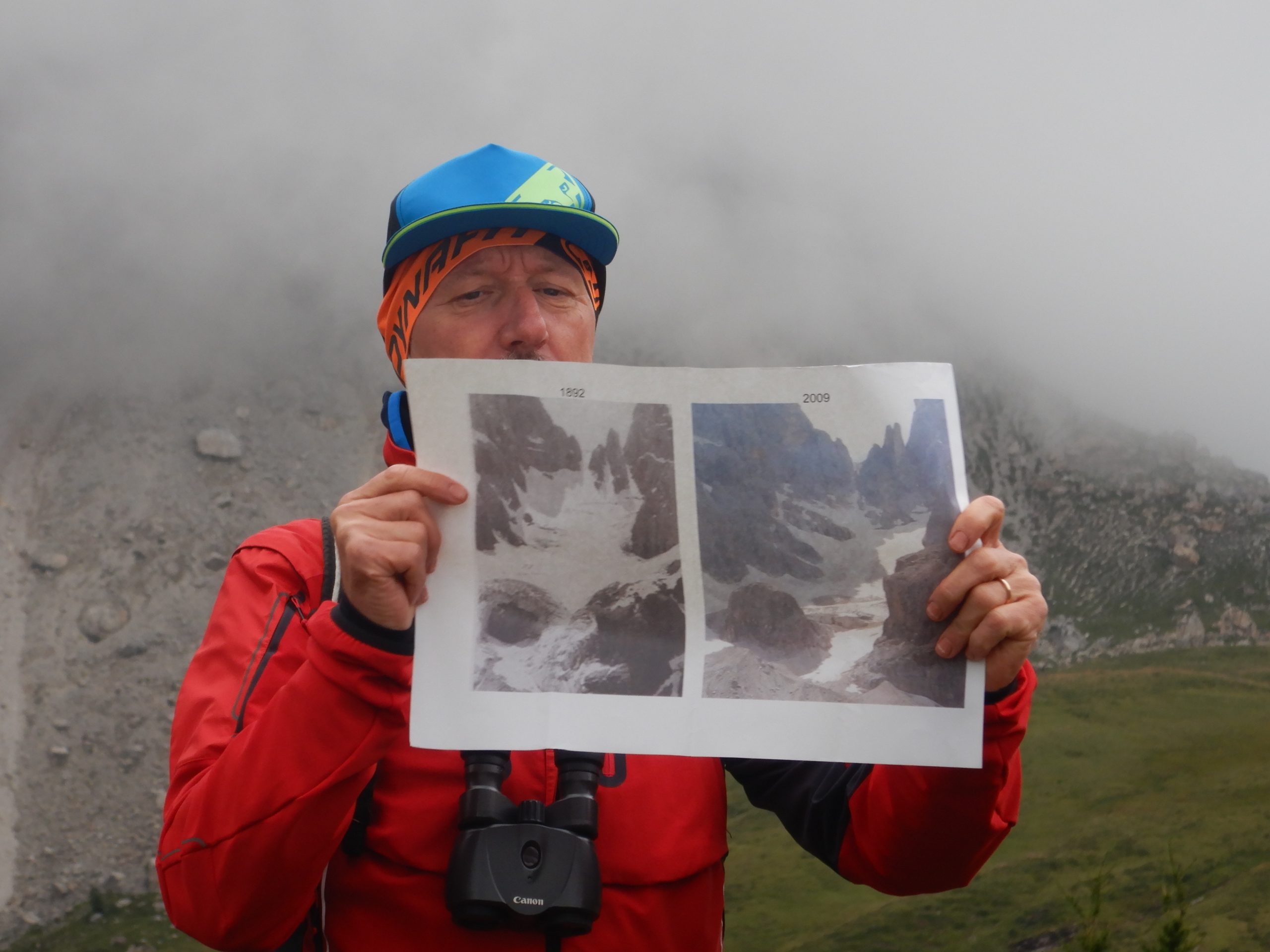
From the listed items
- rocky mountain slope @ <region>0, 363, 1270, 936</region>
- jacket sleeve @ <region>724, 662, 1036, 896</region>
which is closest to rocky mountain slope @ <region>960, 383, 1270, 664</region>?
rocky mountain slope @ <region>0, 363, 1270, 936</region>

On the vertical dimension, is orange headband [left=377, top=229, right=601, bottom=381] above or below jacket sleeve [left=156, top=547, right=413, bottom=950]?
above

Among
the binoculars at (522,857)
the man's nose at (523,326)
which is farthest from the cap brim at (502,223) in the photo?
the binoculars at (522,857)

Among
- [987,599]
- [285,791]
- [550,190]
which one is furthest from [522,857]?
[550,190]

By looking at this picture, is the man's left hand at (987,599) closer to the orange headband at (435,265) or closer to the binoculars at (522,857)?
the binoculars at (522,857)

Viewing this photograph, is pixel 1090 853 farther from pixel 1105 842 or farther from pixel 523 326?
pixel 523 326

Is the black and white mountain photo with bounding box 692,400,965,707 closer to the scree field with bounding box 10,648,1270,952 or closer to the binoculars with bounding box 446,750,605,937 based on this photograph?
the binoculars with bounding box 446,750,605,937
